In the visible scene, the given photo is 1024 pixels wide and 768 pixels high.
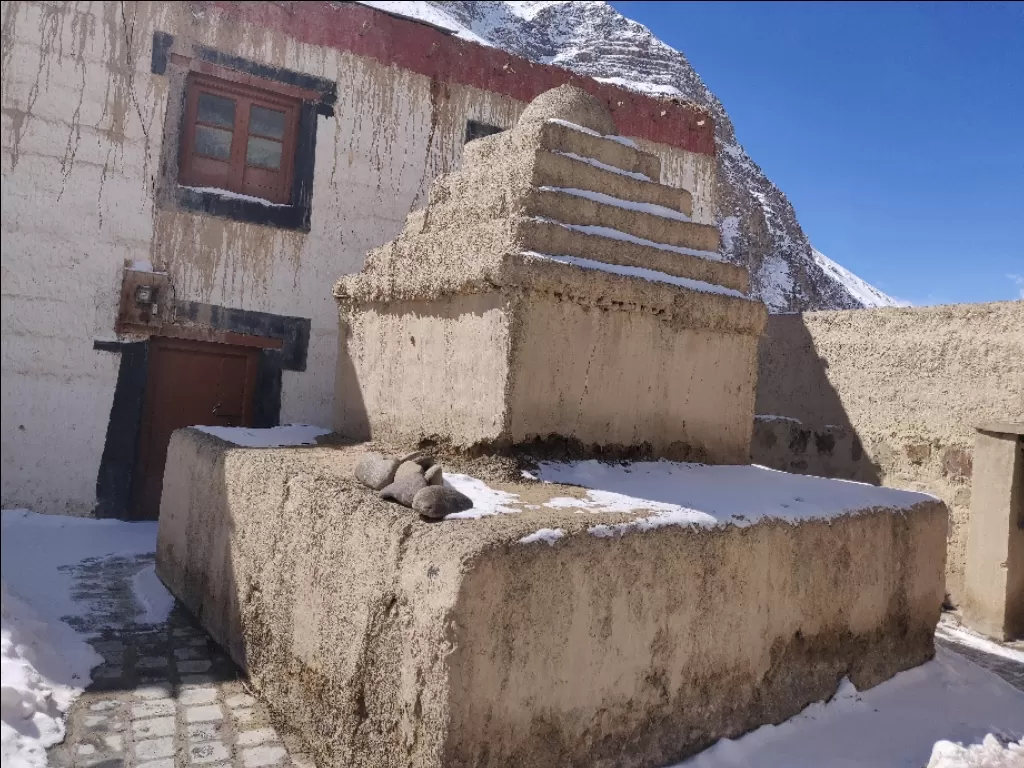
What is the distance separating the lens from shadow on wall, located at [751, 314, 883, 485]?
644 cm

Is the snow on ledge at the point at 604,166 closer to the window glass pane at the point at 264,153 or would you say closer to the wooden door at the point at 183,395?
the wooden door at the point at 183,395

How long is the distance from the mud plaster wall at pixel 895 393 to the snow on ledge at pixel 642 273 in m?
2.65

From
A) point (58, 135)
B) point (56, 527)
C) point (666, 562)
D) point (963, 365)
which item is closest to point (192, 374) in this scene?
point (56, 527)

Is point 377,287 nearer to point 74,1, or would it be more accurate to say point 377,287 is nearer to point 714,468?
point 714,468

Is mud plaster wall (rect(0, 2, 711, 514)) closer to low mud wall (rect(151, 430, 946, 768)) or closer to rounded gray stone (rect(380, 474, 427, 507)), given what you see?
low mud wall (rect(151, 430, 946, 768))

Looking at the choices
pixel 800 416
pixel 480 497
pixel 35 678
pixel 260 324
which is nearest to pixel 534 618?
pixel 480 497

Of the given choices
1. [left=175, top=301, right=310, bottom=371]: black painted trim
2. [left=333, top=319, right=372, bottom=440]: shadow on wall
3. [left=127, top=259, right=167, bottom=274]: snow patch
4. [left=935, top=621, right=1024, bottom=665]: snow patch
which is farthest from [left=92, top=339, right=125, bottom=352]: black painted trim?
[left=935, top=621, right=1024, bottom=665]: snow patch

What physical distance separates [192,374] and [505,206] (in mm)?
4281

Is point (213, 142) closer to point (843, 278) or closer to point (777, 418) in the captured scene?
point (777, 418)

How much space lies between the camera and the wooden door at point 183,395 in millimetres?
6559

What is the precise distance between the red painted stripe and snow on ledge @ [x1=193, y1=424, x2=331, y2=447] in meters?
4.41

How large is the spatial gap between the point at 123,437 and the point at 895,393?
6636 millimetres

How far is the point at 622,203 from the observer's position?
4.08 meters

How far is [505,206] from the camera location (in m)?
3.74
